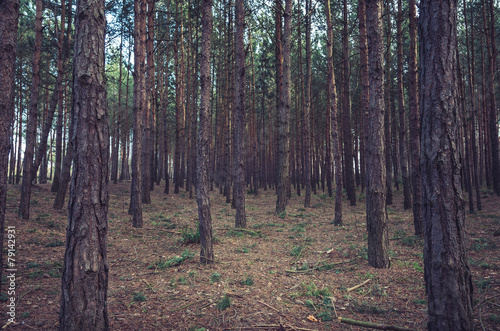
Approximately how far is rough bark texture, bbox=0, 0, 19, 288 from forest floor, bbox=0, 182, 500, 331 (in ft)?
5.26

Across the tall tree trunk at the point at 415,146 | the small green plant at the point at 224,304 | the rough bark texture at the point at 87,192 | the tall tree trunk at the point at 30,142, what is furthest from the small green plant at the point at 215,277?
the tall tree trunk at the point at 30,142

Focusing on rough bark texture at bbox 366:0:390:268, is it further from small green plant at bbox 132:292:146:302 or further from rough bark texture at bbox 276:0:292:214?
rough bark texture at bbox 276:0:292:214

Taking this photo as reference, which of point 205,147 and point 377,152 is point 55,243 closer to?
point 205,147

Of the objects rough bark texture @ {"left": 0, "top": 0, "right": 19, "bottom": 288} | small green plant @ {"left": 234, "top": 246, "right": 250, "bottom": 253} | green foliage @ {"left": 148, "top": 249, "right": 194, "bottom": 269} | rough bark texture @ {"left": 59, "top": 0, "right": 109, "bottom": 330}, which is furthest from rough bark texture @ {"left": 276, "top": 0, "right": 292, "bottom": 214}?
rough bark texture @ {"left": 59, "top": 0, "right": 109, "bottom": 330}

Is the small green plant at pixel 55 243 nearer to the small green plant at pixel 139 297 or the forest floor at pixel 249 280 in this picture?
the forest floor at pixel 249 280

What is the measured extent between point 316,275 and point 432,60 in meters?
4.27

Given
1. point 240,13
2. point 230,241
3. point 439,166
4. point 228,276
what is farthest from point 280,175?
point 439,166

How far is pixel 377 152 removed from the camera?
5.68 meters

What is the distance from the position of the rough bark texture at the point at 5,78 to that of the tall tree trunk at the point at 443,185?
17.4 ft

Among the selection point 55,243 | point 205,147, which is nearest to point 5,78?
point 205,147

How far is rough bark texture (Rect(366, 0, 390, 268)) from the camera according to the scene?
5656 millimetres

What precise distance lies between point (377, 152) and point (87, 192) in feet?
17.3

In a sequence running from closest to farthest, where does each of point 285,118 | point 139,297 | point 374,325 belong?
point 374,325 → point 139,297 → point 285,118

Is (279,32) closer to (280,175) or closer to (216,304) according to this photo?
(280,175)
